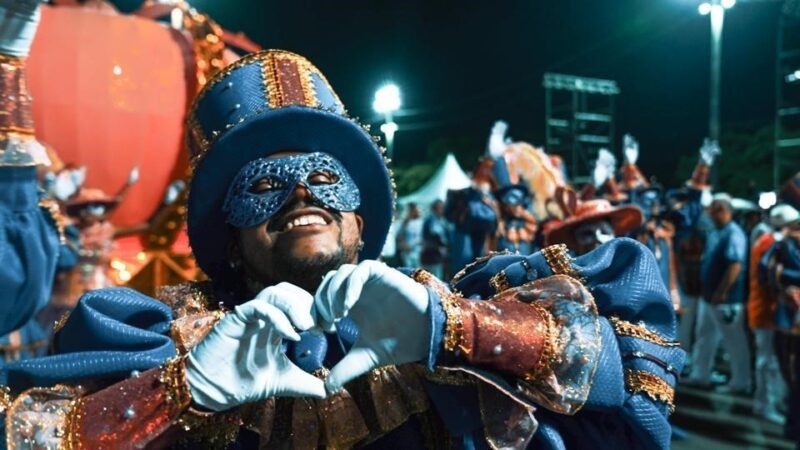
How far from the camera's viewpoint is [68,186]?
3.97m

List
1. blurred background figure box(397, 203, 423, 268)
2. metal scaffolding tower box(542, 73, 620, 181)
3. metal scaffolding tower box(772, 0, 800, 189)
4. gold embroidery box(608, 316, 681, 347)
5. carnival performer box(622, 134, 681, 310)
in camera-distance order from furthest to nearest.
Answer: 1. metal scaffolding tower box(542, 73, 620, 181)
2. blurred background figure box(397, 203, 423, 268)
3. metal scaffolding tower box(772, 0, 800, 189)
4. carnival performer box(622, 134, 681, 310)
5. gold embroidery box(608, 316, 681, 347)

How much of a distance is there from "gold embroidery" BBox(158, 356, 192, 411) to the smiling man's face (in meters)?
0.35

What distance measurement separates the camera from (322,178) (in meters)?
1.61

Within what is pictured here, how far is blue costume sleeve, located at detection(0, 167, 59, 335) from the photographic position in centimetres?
187

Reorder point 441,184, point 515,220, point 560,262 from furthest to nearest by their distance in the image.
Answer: point 441,184, point 515,220, point 560,262

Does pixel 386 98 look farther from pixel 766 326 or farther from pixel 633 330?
pixel 633 330

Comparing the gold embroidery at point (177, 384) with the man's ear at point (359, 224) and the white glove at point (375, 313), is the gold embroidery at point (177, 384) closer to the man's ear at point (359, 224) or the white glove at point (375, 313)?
the white glove at point (375, 313)

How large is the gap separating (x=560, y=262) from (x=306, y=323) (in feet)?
1.91

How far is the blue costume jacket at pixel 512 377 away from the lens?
1.27 metres

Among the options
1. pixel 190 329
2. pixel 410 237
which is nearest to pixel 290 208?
pixel 190 329

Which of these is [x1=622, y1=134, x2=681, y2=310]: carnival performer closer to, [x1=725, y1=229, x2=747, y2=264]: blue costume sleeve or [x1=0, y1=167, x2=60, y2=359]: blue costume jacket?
[x1=725, y1=229, x2=747, y2=264]: blue costume sleeve

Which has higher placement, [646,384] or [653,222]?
[646,384]

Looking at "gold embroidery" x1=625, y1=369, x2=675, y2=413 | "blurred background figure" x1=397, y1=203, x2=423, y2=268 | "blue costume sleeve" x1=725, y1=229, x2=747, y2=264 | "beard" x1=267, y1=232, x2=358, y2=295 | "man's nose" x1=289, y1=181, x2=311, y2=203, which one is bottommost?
"blurred background figure" x1=397, y1=203, x2=423, y2=268

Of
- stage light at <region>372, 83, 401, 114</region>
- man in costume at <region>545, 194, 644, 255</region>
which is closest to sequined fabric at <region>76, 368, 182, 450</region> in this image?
man in costume at <region>545, 194, 644, 255</region>
